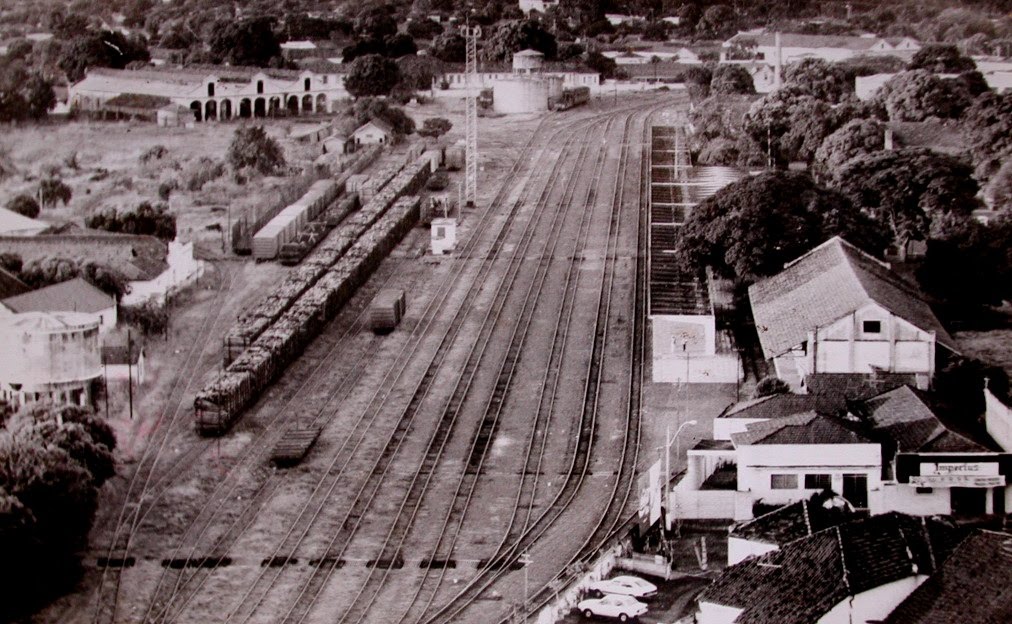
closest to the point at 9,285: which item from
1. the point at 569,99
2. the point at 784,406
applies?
the point at 784,406

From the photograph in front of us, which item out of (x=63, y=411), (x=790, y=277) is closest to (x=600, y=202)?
(x=790, y=277)

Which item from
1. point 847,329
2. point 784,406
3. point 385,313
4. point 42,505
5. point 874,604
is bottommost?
Answer: point 874,604

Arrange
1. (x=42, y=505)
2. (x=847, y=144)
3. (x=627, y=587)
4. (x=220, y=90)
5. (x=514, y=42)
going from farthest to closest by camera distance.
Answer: (x=514, y=42) → (x=220, y=90) → (x=847, y=144) → (x=42, y=505) → (x=627, y=587)

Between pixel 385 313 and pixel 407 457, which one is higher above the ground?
pixel 385 313

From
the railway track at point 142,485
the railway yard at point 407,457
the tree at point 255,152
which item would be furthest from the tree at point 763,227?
the tree at point 255,152

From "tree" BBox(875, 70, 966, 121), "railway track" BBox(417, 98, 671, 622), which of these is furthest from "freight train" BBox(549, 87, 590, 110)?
"railway track" BBox(417, 98, 671, 622)

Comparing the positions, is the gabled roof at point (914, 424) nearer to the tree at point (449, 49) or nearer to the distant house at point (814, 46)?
the distant house at point (814, 46)

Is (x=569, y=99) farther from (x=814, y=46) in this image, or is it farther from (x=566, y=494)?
(x=566, y=494)

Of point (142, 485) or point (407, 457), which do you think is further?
point (407, 457)
